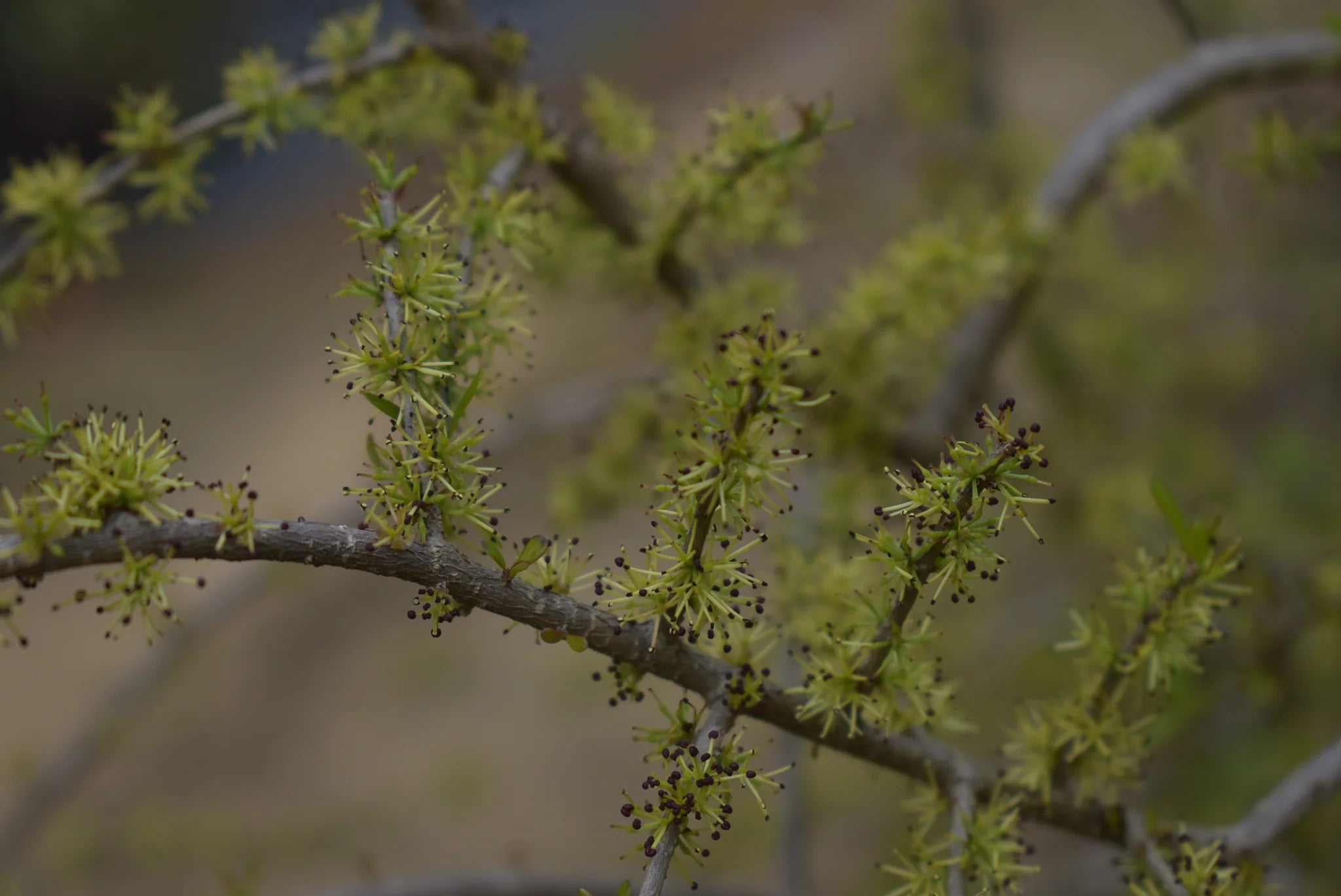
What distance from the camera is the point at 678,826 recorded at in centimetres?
70

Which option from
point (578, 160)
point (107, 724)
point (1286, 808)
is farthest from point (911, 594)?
point (107, 724)

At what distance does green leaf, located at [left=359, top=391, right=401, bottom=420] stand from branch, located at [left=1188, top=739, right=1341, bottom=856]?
82cm

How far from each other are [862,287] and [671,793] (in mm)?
834

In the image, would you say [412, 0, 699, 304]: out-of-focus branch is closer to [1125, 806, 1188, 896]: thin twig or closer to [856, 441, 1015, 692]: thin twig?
[856, 441, 1015, 692]: thin twig

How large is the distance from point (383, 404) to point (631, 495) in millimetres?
1188

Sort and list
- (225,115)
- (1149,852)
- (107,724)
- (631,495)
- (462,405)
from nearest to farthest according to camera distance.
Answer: (462,405)
(1149,852)
(225,115)
(631,495)
(107,724)

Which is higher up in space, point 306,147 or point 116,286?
point 306,147

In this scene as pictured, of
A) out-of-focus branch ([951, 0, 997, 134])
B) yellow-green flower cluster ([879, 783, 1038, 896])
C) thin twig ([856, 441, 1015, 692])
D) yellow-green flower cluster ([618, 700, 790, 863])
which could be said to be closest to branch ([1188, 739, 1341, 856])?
yellow-green flower cluster ([879, 783, 1038, 896])

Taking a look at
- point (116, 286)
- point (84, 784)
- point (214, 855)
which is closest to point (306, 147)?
point (116, 286)

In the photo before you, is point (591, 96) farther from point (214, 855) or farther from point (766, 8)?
point (766, 8)

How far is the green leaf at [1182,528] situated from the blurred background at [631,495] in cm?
34

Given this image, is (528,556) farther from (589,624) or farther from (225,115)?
(225,115)

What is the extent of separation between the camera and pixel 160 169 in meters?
1.21

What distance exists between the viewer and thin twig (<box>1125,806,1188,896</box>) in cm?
82
